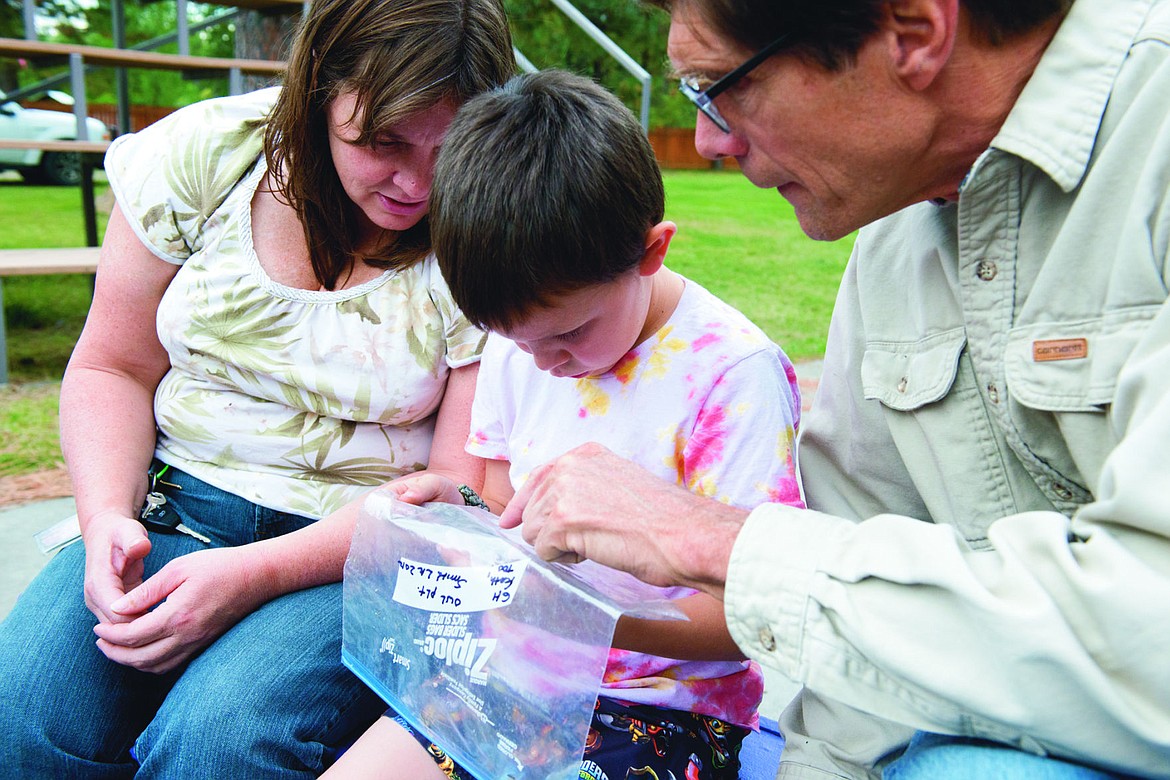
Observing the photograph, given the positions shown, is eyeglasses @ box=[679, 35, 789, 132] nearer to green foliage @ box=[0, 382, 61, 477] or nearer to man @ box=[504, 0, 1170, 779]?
man @ box=[504, 0, 1170, 779]

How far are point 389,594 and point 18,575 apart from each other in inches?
83.2

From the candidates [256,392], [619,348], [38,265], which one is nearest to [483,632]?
[619,348]

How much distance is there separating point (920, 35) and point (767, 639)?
0.74 meters

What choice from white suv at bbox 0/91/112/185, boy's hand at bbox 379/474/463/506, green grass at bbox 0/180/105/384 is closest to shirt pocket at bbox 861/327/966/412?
boy's hand at bbox 379/474/463/506

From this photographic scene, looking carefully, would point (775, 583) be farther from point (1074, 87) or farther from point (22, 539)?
point (22, 539)

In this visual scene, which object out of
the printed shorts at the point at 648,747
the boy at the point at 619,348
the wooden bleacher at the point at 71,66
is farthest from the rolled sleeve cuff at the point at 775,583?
the wooden bleacher at the point at 71,66

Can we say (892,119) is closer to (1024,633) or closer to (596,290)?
(596,290)

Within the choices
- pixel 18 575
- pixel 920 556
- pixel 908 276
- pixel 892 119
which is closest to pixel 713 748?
pixel 920 556

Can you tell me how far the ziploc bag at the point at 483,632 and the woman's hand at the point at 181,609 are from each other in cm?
27

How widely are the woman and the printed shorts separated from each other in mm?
372

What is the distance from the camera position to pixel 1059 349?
127 centimetres

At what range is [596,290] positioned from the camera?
157cm

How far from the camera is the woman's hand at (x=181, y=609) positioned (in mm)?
1740

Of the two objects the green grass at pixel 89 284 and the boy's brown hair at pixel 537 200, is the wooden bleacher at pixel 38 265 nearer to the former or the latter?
the green grass at pixel 89 284
